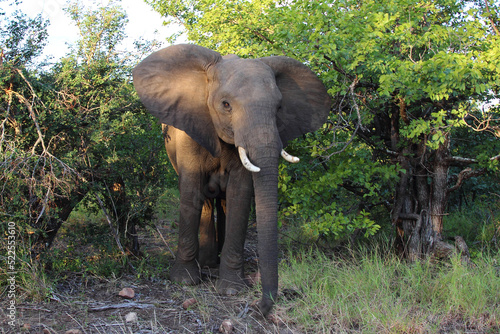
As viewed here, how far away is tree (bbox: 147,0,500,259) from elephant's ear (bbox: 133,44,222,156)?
2.63 feet

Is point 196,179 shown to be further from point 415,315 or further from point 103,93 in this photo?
point 415,315

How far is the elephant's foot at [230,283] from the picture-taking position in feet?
20.1

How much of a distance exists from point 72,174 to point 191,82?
1.82 meters

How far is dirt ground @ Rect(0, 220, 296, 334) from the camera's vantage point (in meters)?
4.74

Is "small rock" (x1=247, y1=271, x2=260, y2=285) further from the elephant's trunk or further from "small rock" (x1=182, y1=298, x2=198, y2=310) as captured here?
the elephant's trunk

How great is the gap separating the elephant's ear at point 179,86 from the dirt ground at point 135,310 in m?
1.77

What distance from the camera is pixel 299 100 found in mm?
6480

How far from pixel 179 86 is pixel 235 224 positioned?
1843mm

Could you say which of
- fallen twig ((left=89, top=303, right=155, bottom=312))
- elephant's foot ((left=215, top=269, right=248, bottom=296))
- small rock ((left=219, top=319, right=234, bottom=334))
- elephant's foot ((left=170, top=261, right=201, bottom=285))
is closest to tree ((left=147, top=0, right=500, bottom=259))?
elephant's foot ((left=215, top=269, right=248, bottom=296))

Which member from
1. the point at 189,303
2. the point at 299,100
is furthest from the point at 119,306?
the point at 299,100

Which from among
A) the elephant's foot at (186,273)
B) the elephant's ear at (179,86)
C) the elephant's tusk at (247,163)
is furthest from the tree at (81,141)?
the elephant's tusk at (247,163)

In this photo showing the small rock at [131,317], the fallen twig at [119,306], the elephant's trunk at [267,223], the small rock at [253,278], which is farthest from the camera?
the small rock at [253,278]

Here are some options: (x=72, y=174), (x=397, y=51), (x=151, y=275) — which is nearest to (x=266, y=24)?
(x=397, y=51)

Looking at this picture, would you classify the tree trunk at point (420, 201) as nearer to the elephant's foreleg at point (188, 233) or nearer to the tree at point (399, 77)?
the tree at point (399, 77)
